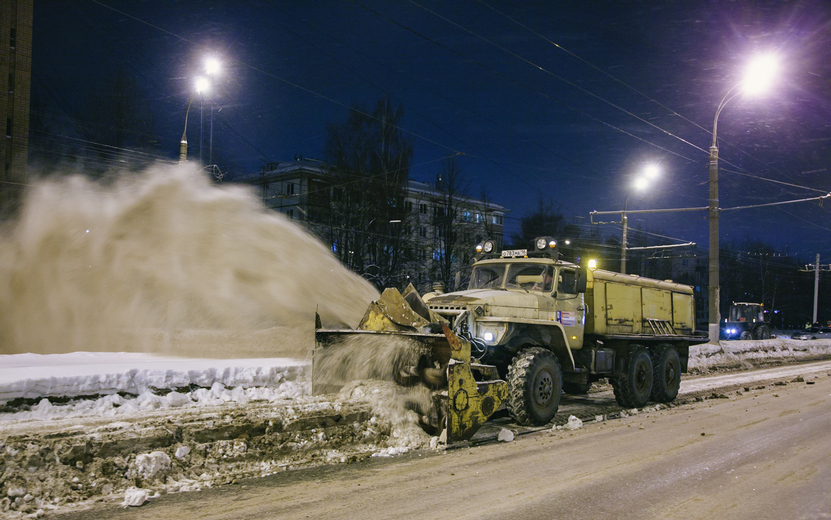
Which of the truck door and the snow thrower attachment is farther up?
the truck door

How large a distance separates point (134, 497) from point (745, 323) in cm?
4187

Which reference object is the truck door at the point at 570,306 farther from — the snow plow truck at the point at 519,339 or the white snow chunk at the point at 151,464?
the white snow chunk at the point at 151,464

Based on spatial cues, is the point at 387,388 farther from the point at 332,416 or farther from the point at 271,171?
the point at 271,171

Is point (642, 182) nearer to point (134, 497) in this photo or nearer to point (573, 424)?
point (573, 424)

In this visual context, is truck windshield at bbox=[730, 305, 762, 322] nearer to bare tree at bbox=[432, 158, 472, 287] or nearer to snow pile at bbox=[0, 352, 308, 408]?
bare tree at bbox=[432, 158, 472, 287]

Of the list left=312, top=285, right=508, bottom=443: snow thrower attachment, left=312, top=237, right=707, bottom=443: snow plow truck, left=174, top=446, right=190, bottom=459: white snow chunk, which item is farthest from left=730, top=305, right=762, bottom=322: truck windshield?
left=174, top=446, right=190, bottom=459: white snow chunk

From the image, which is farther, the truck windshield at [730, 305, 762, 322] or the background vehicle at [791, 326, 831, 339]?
the background vehicle at [791, 326, 831, 339]

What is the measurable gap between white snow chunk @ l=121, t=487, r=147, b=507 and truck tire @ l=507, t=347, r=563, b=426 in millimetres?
5377

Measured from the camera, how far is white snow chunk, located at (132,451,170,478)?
5883 mm

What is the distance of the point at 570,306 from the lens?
1057 centimetres

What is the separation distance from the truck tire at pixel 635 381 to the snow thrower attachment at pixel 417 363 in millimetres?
4207

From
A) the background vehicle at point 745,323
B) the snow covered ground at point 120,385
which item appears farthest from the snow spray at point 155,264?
the background vehicle at point 745,323

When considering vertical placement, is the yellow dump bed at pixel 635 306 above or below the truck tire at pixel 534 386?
above

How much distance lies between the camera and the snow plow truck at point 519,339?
809 centimetres
